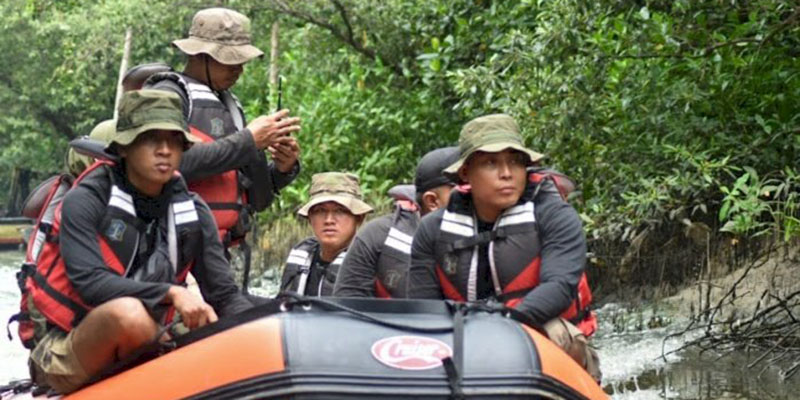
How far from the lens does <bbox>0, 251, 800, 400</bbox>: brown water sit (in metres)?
7.83

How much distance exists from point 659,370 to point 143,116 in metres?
4.80

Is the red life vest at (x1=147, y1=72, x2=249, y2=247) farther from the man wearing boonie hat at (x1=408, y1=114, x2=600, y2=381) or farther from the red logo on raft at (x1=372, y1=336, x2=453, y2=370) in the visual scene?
the red logo on raft at (x1=372, y1=336, x2=453, y2=370)

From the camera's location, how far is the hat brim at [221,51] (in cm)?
567

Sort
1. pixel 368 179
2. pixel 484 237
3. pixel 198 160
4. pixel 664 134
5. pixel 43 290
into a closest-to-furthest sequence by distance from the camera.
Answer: pixel 43 290 < pixel 484 237 < pixel 198 160 < pixel 664 134 < pixel 368 179

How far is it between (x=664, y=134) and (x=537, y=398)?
5298 mm

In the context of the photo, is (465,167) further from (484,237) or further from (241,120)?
(241,120)

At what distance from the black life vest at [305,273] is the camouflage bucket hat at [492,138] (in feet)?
6.11

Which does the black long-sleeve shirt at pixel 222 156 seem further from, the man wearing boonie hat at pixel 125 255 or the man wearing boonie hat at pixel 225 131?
the man wearing boonie hat at pixel 125 255

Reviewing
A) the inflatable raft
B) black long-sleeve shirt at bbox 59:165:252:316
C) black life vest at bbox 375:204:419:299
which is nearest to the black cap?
black life vest at bbox 375:204:419:299

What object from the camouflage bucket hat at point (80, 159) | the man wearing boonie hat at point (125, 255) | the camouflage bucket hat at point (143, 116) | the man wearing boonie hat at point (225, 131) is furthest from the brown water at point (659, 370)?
the camouflage bucket hat at point (143, 116)

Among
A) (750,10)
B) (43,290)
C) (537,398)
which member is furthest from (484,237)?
(750,10)

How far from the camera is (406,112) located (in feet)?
45.9

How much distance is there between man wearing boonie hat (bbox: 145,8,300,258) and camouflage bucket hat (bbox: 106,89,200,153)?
72 cm

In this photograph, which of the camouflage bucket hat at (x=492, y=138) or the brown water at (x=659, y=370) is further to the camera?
the brown water at (x=659, y=370)
